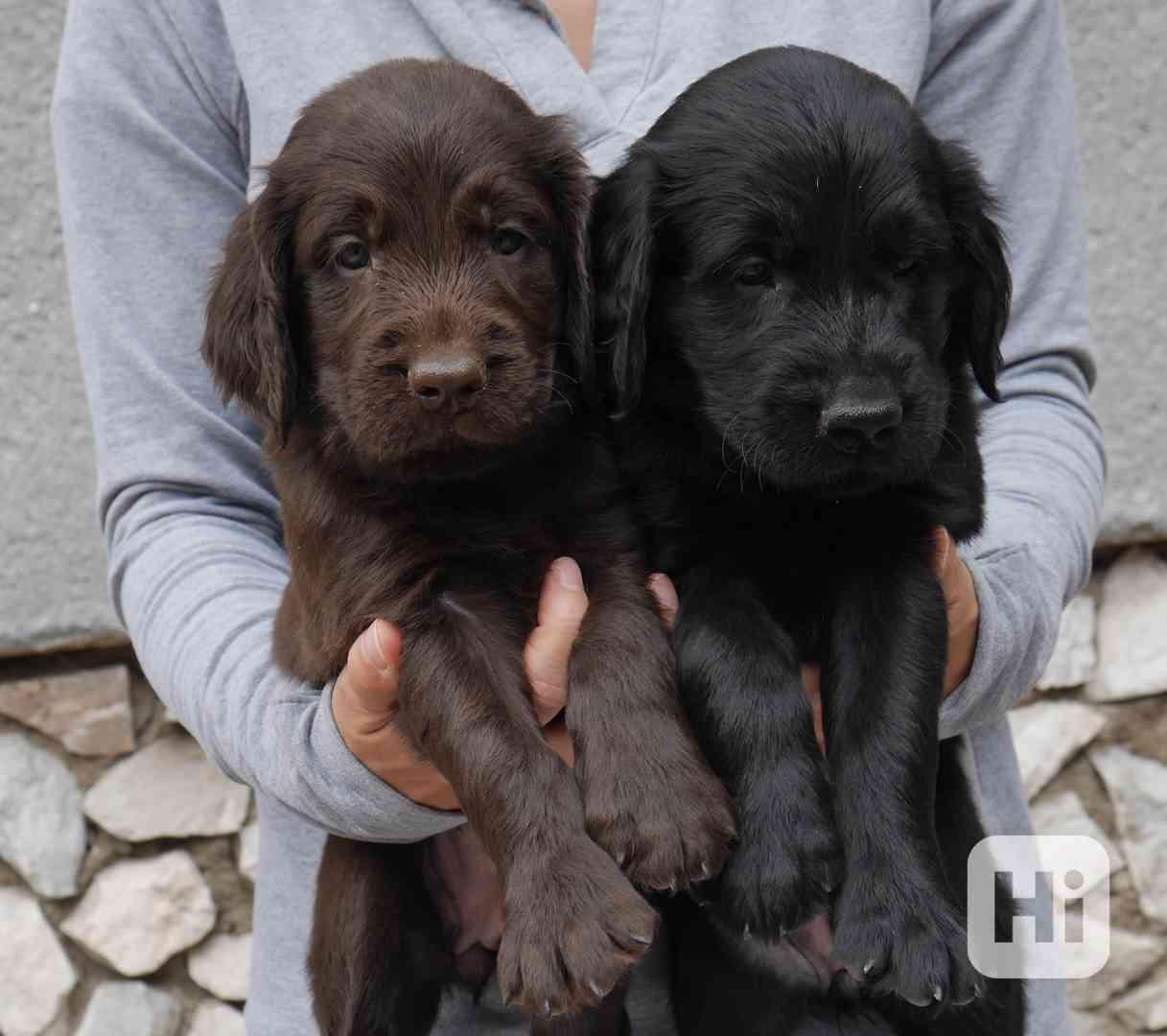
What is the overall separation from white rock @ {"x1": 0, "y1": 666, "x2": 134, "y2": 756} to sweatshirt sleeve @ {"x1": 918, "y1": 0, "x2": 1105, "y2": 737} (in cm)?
202

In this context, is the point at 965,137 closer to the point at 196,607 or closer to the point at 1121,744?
the point at 196,607

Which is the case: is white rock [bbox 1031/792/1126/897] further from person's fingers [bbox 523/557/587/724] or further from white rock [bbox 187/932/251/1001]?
person's fingers [bbox 523/557/587/724]

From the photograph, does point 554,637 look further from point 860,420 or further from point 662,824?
point 860,420

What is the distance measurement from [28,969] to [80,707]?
0.62 metres

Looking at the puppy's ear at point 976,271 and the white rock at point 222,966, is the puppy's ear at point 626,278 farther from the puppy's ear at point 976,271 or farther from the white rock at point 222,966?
the white rock at point 222,966

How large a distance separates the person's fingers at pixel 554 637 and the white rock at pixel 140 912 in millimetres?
1857

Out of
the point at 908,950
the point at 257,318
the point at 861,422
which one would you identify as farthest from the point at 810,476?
the point at 257,318

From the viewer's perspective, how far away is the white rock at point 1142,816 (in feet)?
11.1

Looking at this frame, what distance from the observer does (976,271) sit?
180 centimetres

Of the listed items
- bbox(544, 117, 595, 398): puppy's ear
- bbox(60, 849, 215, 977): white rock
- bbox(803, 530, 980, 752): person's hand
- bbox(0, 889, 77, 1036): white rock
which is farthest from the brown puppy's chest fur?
bbox(0, 889, 77, 1036): white rock

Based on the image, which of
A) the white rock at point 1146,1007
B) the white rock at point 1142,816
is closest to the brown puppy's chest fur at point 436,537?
the white rock at point 1142,816

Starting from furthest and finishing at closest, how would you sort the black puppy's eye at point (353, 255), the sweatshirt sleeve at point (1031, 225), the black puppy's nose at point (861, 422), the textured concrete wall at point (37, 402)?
the textured concrete wall at point (37, 402) < the sweatshirt sleeve at point (1031, 225) < the black puppy's eye at point (353, 255) < the black puppy's nose at point (861, 422)

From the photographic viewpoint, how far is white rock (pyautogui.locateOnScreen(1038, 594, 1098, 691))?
336 cm

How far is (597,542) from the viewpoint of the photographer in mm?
1719
